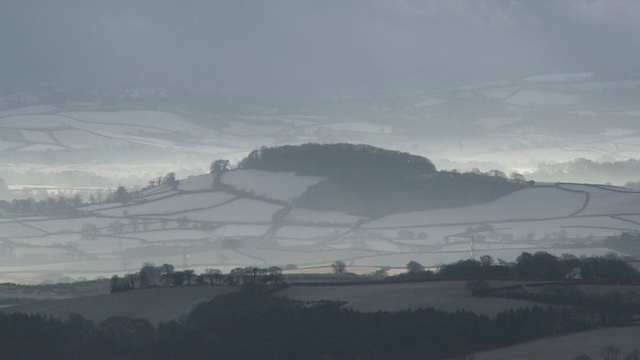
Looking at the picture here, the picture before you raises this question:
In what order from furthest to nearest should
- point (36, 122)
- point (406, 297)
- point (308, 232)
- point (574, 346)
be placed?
1. point (36, 122)
2. point (308, 232)
3. point (406, 297)
4. point (574, 346)

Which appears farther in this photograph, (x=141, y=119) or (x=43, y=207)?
(x=141, y=119)

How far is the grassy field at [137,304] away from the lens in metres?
43.9

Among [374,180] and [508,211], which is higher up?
[374,180]

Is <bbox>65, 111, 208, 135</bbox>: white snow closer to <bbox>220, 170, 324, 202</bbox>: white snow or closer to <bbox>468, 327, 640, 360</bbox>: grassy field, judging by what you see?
<bbox>220, 170, 324, 202</bbox>: white snow

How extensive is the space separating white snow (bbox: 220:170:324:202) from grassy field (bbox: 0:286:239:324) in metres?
27.4

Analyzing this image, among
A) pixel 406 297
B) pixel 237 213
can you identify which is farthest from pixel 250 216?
pixel 406 297

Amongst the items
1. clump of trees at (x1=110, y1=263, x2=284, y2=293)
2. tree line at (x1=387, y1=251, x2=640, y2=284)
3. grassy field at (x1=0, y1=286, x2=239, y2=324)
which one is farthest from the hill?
grassy field at (x1=0, y1=286, x2=239, y2=324)

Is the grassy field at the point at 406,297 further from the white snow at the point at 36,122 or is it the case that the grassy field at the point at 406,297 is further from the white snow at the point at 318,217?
the white snow at the point at 36,122

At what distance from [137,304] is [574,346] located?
14743 mm

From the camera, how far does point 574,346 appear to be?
115ft

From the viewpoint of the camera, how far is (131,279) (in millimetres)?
49656

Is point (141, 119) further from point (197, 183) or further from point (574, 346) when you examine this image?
point (574, 346)

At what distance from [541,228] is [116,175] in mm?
32215

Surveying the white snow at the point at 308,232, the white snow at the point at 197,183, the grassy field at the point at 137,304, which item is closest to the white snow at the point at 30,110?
the white snow at the point at 197,183
